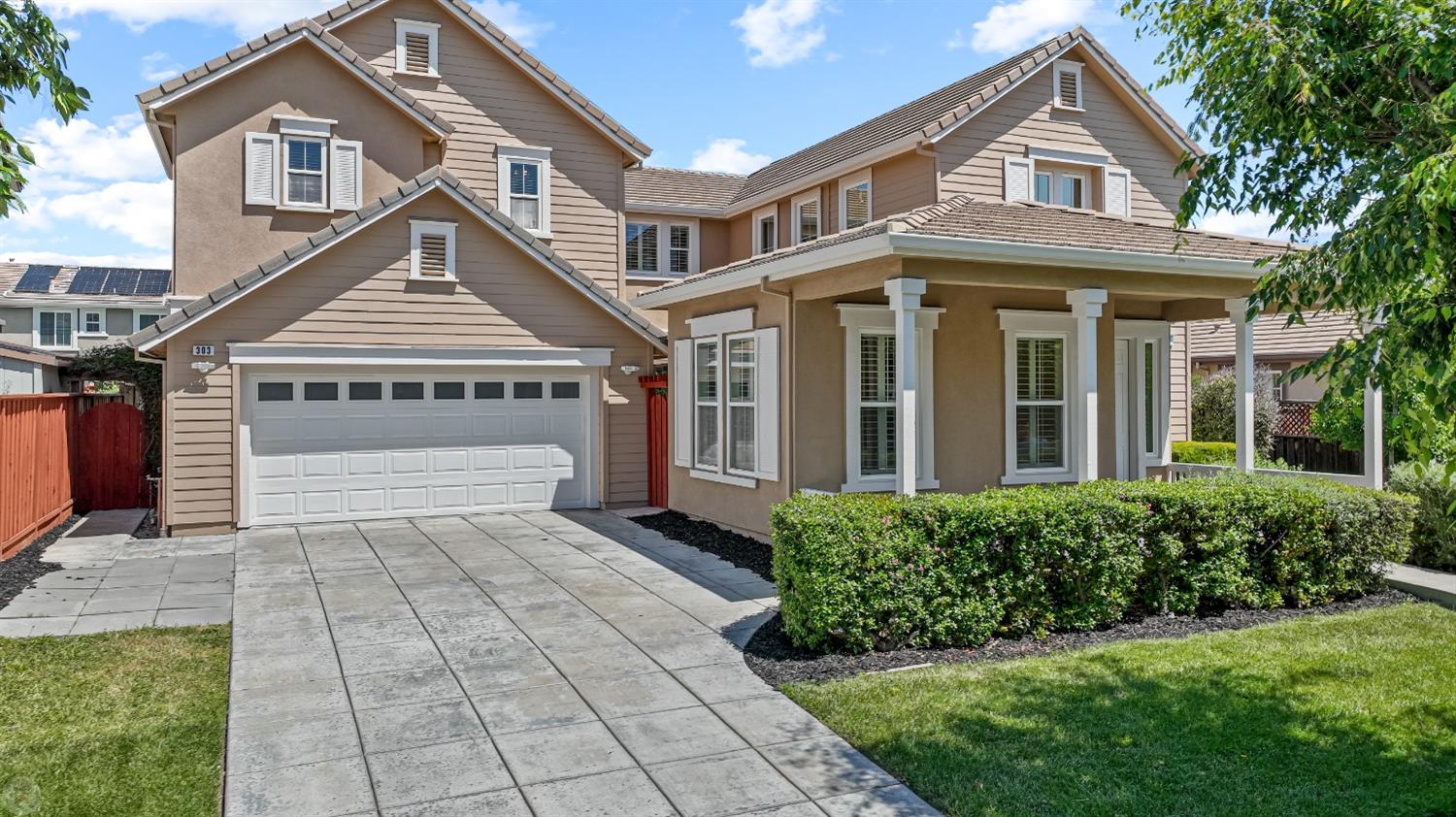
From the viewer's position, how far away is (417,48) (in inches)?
656

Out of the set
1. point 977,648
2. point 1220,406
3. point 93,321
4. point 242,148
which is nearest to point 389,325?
point 242,148

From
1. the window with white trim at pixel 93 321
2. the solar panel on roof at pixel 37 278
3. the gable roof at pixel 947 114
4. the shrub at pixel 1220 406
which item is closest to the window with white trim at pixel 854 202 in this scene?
the gable roof at pixel 947 114

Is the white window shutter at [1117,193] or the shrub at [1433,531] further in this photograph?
the white window shutter at [1117,193]

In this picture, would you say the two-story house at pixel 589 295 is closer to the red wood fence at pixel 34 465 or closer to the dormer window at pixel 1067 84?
the dormer window at pixel 1067 84

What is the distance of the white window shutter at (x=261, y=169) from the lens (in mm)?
14703

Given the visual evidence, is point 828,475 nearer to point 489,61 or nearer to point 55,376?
point 489,61

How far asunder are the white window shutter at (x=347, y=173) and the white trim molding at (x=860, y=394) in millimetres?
8458

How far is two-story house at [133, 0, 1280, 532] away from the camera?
10.7 meters

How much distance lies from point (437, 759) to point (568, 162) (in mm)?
13559

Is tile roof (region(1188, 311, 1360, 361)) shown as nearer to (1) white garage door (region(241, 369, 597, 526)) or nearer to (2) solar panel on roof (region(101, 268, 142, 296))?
(1) white garage door (region(241, 369, 597, 526))

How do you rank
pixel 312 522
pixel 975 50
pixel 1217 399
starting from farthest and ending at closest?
1. pixel 1217 399
2. pixel 975 50
3. pixel 312 522

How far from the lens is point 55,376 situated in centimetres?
1916

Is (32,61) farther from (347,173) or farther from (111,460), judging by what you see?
(111,460)

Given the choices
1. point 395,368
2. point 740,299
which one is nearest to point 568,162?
point 395,368
